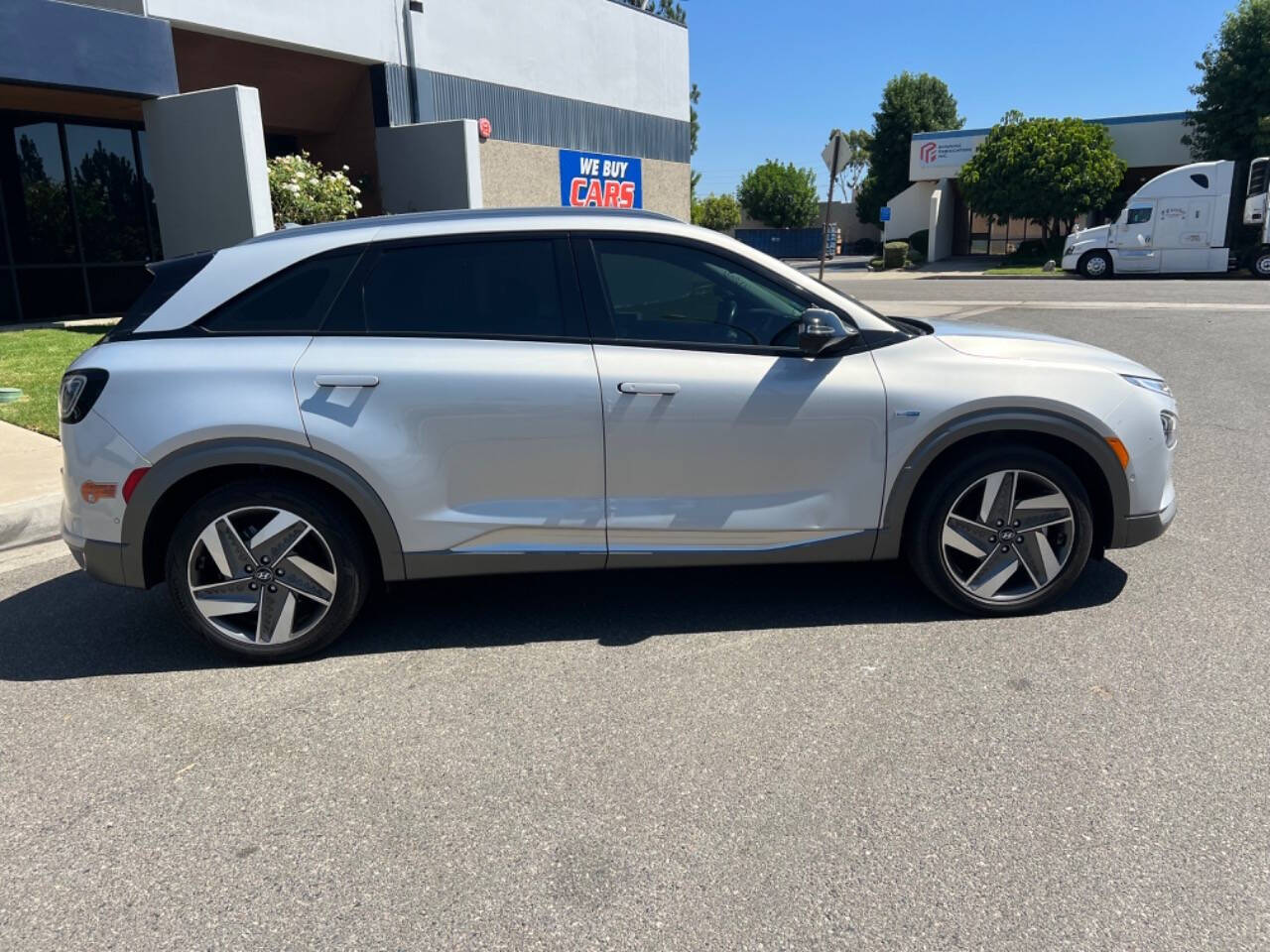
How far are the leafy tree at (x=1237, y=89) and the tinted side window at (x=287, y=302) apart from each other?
40177 millimetres

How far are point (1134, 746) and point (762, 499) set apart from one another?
158 cm

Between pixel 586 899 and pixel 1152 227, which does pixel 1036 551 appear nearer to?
pixel 586 899

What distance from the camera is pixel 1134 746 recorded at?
3102 millimetres

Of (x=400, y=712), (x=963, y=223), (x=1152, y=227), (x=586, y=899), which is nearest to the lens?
(x=586, y=899)

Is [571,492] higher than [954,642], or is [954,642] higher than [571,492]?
[571,492]

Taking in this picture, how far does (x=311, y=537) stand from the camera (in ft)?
12.6

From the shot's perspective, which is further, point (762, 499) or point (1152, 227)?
point (1152, 227)

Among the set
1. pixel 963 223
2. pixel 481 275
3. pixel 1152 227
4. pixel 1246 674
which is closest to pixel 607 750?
pixel 481 275

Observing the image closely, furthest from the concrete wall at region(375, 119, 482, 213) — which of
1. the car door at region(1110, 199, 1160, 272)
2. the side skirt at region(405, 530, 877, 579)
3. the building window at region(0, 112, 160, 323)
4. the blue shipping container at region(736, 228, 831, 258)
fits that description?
the blue shipping container at region(736, 228, 831, 258)

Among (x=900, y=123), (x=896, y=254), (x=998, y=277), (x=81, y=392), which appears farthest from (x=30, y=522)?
(x=900, y=123)

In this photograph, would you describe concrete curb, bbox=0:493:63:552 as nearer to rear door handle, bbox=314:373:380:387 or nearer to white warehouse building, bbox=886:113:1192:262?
rear door handle, bbox=314:373:380:387

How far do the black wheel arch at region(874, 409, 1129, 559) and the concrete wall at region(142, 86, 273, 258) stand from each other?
1106cm

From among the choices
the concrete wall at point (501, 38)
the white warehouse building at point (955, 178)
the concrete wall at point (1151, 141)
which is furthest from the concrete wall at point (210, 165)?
the concrete wall at point (1151, 141)

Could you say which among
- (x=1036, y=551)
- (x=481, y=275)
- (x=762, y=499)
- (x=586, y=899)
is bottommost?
(x=586, y=899)
